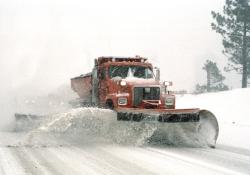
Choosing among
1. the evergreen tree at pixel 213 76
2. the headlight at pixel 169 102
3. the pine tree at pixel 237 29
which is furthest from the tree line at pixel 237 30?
the headlight at pixel 169 102

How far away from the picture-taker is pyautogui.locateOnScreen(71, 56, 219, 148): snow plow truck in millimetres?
11281

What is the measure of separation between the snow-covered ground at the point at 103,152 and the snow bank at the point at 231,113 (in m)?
0.05

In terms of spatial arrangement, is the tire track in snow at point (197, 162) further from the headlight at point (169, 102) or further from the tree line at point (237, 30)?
the tree line at point (237, 30)

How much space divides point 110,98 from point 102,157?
3.94m

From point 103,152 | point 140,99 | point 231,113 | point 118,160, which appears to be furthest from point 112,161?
point 231,113

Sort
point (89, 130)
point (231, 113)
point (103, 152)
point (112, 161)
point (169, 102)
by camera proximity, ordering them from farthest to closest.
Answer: point (231, 113), point (169, 102), point (89, 130), point (103, 152), point (112, 161)

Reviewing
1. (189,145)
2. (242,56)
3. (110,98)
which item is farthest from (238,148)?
(242,56)

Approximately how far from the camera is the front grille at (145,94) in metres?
12.6

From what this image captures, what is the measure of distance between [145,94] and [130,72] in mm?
1585

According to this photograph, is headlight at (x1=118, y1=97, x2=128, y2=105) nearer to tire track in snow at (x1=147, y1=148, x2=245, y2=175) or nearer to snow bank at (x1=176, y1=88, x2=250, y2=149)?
tire track in snow at (x1=147, y1=148, x2=245, y2=175)

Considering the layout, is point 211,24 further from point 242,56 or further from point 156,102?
point 156,102

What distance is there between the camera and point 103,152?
390 inches

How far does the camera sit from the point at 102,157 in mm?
9148

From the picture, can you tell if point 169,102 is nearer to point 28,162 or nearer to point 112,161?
point 112,161
